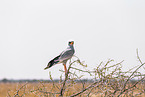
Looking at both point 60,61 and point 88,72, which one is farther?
point 60,61

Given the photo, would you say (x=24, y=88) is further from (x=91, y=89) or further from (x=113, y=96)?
(x=113, y=96)

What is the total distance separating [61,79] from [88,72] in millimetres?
498

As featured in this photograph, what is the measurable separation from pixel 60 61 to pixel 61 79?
319 mm

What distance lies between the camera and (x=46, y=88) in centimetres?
475

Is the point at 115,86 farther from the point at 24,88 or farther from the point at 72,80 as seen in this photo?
the point at 24,88

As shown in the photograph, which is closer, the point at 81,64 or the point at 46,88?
the point at 81,64

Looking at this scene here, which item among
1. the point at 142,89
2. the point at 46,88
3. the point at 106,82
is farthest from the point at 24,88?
the point at 142,89

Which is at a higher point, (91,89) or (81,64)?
(81,64)

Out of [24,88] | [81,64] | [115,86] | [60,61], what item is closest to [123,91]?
[115,86]

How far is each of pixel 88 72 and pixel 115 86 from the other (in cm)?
54

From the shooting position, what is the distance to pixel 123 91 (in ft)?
14.8

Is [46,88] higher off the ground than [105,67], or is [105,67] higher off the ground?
[105,67]

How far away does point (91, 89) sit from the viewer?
4.52m

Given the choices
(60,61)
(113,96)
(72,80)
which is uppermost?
(60,61)
